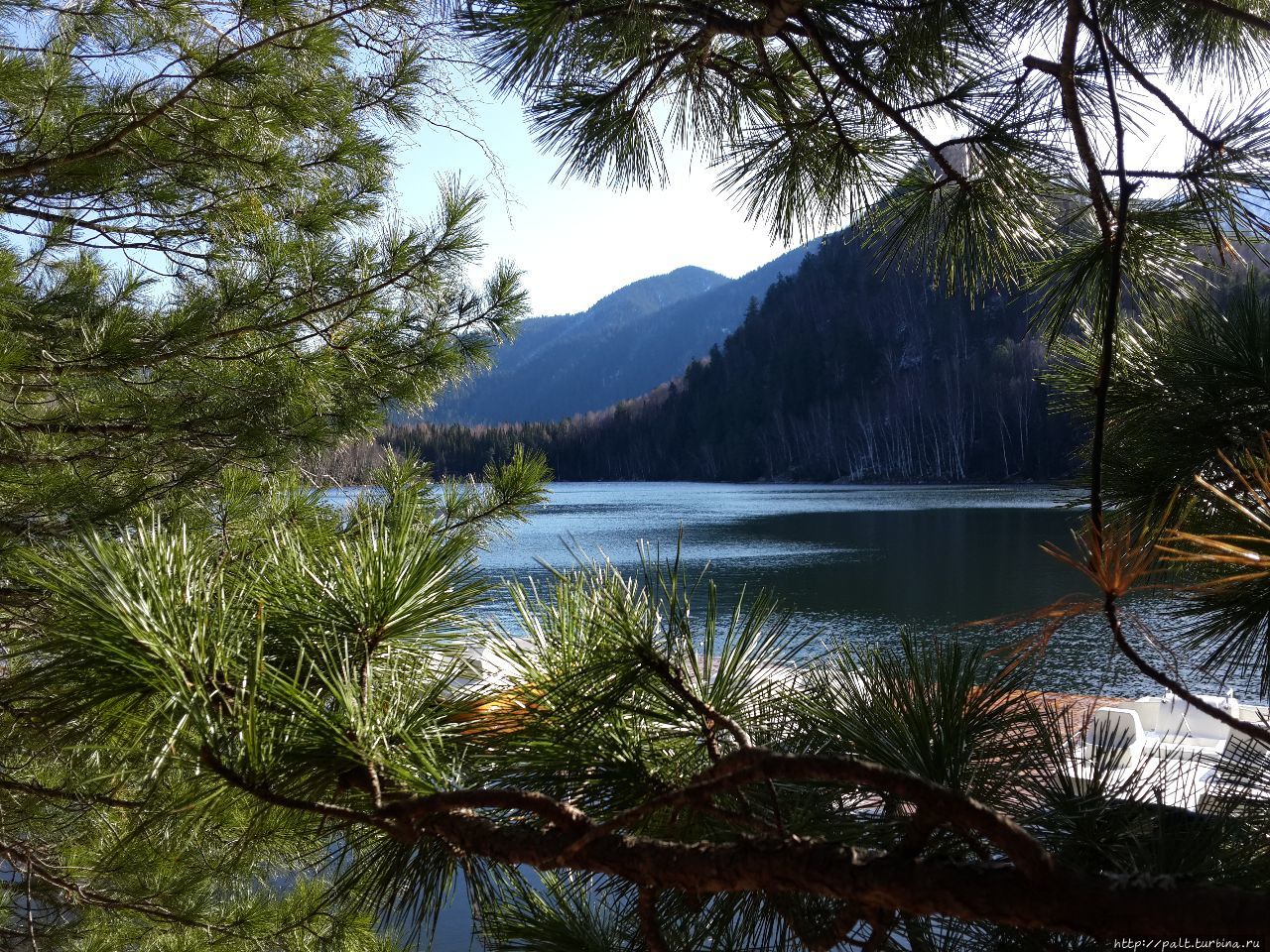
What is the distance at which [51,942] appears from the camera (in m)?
2.90

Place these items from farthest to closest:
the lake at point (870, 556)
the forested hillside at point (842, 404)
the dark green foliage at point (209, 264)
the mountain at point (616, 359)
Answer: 1. the mountain at point (616, 359)
2. the forested hillside at point (842, 404)
3. the lake at point (870, 556)
4. the dark green foliage at point (209, 264)

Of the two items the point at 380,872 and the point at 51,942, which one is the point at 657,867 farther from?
the point at 51,942

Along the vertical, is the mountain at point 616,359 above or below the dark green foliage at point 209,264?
above

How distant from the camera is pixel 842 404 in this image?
75.1 metres

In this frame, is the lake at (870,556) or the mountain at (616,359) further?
the mountain at (616,359)

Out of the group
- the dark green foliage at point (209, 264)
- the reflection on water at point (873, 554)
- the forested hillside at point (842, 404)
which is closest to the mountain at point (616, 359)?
the forested hillside at point (842, 404)

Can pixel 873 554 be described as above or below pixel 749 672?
below

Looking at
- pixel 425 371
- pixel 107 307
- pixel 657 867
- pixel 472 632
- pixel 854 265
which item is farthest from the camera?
pixel 854 265

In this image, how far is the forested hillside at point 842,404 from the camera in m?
63.2

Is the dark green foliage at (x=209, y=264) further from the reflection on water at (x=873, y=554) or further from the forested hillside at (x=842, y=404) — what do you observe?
the forested hillside at (x=842, y=404)

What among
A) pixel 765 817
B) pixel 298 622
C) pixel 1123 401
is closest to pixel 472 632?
pixel 298 622

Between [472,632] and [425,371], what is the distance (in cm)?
249

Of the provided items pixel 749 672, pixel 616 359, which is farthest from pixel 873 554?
pixel 616 359

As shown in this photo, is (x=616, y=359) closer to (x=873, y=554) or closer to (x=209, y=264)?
(x=873, y=554)
